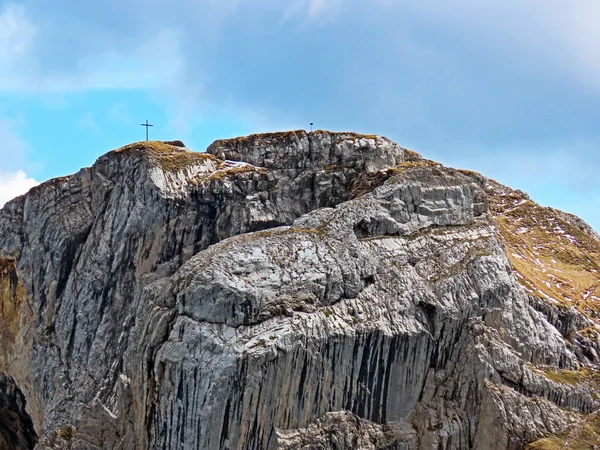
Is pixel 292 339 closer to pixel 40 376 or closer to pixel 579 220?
pixel 40 376

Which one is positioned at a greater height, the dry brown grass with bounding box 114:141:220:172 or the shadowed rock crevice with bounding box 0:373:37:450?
the dry brown grass with bounding box 114:141:220:172

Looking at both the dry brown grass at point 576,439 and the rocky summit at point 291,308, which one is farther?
the dry brown grass at point 576,439

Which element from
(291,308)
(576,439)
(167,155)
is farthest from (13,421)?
(576,439)

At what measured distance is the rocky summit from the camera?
33.8 meters

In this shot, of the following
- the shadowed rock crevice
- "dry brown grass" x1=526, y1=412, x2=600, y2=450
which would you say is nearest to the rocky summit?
"dry brown grass" x1=526, y1=412, x2=600, y2=450

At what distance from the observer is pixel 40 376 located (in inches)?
2077

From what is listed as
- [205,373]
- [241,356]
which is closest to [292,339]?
[241,356]

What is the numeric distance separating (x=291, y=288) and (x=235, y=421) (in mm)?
8604

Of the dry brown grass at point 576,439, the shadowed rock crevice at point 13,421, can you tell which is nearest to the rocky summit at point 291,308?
the dry brown grass at point 576,439

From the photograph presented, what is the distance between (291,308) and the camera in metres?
35.0

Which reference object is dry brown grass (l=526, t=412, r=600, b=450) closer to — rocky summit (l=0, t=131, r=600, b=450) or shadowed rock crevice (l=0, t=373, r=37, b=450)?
rocky summit (l=0, t=131, r=600, b=450)

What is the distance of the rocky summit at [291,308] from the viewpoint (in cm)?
3384

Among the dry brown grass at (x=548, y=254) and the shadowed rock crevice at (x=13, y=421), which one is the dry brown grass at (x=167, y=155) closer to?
the dry brown grass at (x=548, y=254)

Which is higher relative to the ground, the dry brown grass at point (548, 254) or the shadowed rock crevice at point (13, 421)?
the dry brown grass at point (548, 254)
